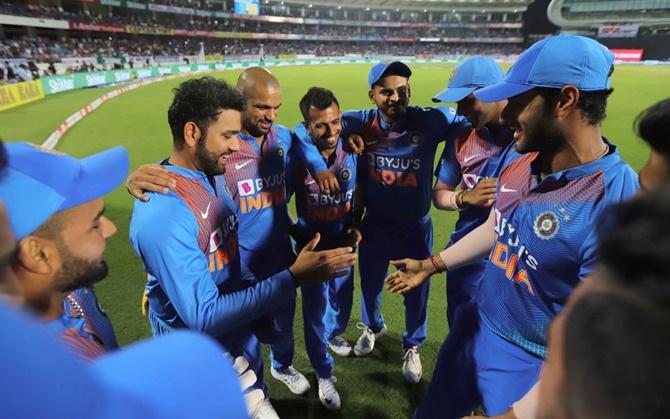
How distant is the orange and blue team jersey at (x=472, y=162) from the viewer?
11.7 feet

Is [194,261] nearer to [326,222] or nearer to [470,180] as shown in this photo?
[326,222]

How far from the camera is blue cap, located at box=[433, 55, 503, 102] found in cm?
365

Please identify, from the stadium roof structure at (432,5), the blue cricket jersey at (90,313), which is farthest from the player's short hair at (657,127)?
the stadium roof structure at (432,5)

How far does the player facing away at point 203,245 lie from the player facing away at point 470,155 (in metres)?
1.75

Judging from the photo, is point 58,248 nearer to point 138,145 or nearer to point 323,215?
point 323,215

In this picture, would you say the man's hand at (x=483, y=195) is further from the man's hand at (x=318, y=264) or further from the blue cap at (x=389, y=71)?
the blue cap at (x=389, y=71)

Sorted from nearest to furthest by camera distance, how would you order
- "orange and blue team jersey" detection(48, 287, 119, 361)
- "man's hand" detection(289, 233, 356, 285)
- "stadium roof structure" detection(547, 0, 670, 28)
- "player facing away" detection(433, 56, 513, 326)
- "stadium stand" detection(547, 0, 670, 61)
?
1. "orange and blue team jersey" detection(48, 287, 119, 361)
2. "man's hand" detection(289, 233, 356, 285)
3. "player facing away" detection(433, 56, 513, 326)
4. "stadium stand" detection(547, 0, 670, 61)
5. "stadium roof structure" detection(547, 0, 670, 28)

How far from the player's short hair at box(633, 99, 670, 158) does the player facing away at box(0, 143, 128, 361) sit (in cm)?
229

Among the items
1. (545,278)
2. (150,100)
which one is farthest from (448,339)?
(150,100)

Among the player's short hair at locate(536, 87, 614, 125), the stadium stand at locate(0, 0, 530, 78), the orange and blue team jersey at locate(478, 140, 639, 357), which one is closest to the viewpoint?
the orange and blue team jersey at locate(478, 140, 639, 357)

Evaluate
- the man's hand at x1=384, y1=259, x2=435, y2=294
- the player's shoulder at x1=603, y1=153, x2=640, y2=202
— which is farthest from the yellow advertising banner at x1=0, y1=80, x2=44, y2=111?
the player's shoulder at x1=603, y1=153, x2=640, y2=202

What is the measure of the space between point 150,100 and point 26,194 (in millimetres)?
20775

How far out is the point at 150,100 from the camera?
1959 centimetres

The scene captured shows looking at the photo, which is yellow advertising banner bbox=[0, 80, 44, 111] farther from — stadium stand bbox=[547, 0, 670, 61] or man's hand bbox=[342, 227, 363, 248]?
stadium stand bbox=[547, 0, 670, 61]
